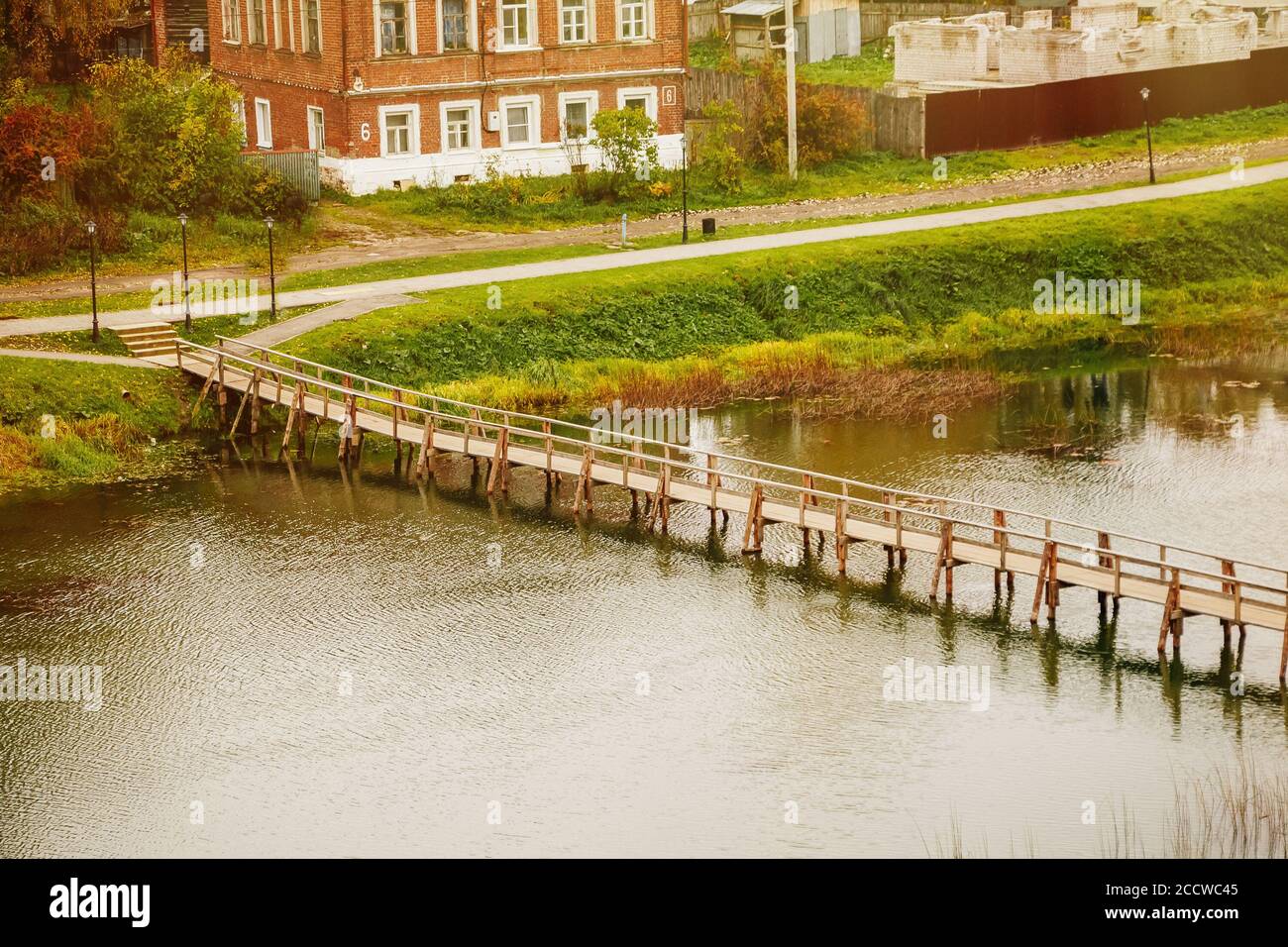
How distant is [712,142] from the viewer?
71375 millimetres

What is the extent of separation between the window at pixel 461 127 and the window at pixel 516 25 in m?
2.68

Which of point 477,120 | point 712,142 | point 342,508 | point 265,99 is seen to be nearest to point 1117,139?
point 712,142

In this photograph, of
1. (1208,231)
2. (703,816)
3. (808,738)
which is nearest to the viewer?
(703,816)

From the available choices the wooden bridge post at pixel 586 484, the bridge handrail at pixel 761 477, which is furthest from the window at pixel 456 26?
the wooden bridge post at pixel 586 484

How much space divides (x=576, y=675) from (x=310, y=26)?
39442 mm

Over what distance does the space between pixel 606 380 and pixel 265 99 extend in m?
24.1

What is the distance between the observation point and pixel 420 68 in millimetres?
68375

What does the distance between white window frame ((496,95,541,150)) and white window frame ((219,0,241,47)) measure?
12032mm

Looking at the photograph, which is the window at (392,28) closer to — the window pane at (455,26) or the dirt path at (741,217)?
the window pane at (455,26)

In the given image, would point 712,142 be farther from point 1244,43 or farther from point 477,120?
point 1244,43

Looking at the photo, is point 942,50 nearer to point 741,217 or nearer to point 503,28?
point 741,217

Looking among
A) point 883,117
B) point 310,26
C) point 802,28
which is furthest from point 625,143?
point 802,28

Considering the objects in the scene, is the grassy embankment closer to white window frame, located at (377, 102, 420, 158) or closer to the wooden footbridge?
the wooden footbridge

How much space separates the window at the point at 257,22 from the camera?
7244 centimetres
